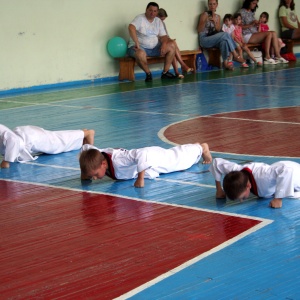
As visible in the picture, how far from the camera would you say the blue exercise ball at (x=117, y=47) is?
15.9m

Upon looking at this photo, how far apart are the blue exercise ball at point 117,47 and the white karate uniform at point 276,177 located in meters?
10.7

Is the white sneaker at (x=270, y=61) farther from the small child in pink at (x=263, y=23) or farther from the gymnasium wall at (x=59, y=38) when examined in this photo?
the gymnasium wall at (x=59, y=38)

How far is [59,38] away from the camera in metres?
15.5

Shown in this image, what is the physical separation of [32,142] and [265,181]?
3079mm

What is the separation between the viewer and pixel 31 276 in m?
4.16

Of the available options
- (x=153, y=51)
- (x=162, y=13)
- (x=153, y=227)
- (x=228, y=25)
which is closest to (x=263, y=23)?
(x=228, y=25)

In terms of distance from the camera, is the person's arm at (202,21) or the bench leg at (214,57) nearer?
the person's arm at (202,21)

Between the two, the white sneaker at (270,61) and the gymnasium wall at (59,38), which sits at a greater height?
the gymnasium wall at (59,38)

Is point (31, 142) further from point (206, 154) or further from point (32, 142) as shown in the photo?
point (206, 154)

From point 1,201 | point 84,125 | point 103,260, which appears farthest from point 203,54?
point 103,260

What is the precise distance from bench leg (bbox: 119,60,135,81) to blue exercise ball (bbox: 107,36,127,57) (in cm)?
A: 22

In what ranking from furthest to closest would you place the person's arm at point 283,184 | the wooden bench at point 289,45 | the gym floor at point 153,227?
the wooden bench at point 289,45 → the person's arm at point 283,184 → the gym floor at point 153,227

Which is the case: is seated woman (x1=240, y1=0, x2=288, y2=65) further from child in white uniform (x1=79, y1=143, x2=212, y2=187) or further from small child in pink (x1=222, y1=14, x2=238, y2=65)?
child in white uniform (x1=79, y1=143, x2=212, y2=187)

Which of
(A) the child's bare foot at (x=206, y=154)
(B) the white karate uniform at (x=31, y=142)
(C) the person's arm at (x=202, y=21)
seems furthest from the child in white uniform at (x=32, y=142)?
(C) the person's arm at (x=202, y=21)
